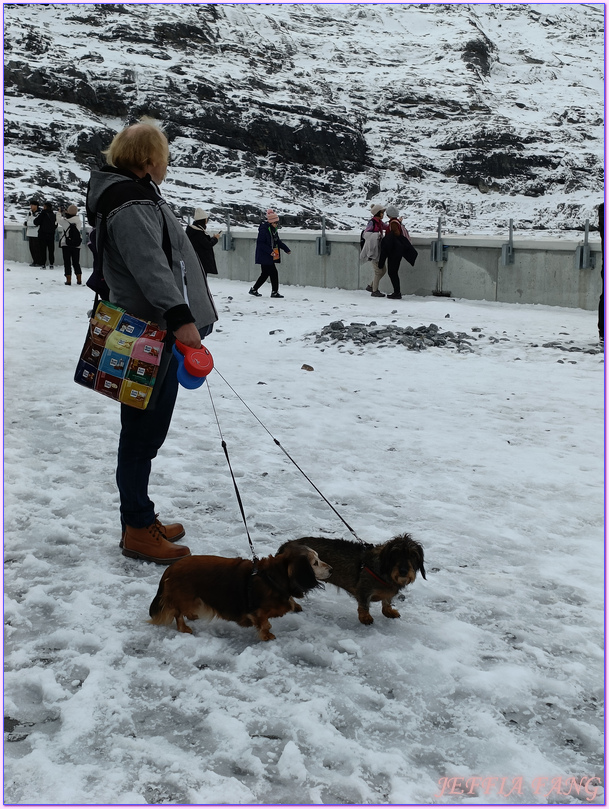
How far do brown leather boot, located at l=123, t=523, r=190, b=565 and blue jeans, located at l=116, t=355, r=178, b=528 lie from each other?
0.11 ft

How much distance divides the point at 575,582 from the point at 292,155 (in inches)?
3546

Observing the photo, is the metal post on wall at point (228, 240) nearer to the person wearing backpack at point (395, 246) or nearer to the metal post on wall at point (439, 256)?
the person wearing backpack at point (395, 246)

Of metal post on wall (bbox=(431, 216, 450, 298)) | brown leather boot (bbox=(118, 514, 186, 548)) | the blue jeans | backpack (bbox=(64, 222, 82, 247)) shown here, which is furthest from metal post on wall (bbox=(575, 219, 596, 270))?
the blue jeans

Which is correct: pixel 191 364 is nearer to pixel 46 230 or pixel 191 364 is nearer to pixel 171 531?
pixel 171 531

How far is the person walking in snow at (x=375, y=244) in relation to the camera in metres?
14.6

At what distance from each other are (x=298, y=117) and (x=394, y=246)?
82.5 meters

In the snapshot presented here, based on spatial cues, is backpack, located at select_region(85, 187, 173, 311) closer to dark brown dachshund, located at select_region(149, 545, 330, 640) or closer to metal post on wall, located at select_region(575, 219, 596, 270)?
dark brown dachshund, located at select_region(149, 545, 330, 640)

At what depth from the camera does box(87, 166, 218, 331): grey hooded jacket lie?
317 centimetres

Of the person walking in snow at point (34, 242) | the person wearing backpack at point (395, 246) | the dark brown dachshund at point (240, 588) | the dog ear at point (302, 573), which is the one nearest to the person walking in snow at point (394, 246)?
the person wearing backpack at point (395, 246)

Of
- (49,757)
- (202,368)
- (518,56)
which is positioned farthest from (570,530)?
(518,56)

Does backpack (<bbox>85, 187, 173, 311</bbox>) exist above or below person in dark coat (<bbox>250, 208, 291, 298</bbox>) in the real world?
below

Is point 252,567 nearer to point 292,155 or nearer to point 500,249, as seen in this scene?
point 500,249

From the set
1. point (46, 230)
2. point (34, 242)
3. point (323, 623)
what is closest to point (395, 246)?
point (46, 230)

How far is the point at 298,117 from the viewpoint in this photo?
90.9 metres
